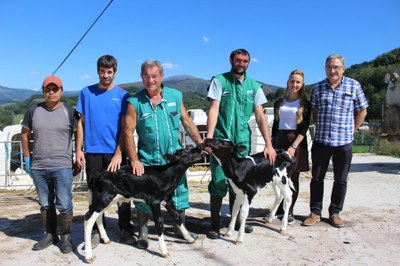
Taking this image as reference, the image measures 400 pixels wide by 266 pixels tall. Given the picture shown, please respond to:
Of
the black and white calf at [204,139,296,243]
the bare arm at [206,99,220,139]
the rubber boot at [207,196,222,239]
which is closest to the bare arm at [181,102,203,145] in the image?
the bare arm at [206,99,220,139]

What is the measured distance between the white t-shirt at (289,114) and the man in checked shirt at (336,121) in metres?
0.33

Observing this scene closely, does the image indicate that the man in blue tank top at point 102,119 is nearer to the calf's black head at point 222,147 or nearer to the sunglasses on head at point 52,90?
the sunglasses on head at point 52,90

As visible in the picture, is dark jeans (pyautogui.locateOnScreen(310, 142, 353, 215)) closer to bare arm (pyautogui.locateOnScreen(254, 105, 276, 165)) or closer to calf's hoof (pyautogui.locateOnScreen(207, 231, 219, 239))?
bare arm (pyautogui.locateOnScreen(254, 105, 276, 165))

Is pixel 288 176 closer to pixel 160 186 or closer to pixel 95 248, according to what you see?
pixel 160 186

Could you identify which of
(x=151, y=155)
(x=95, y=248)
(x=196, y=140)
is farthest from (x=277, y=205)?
(x=95, y=248)

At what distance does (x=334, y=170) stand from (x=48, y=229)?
3.94 metres

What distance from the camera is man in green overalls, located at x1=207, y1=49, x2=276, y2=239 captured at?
4.55 m

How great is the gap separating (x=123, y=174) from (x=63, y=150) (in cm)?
79

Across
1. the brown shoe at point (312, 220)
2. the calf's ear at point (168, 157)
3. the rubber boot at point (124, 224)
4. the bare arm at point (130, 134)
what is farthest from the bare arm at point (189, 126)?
the brown shoe at point (312, 220)

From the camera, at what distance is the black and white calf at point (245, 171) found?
4.35 meters

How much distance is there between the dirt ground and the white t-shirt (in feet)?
4.75

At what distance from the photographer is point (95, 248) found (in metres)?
4.36

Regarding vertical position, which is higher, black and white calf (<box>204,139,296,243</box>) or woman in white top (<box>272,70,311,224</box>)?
woman in white top (<box>272,70,311,224</box>)

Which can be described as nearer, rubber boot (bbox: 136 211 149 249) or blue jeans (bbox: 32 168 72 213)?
blue jeans (bbox: 32 168 72 213)
